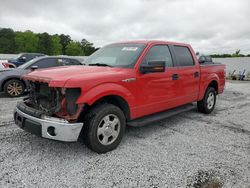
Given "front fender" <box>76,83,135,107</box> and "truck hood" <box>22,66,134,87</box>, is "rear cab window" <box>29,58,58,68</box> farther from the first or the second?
"front fender" <box>76,83,135,107</box>

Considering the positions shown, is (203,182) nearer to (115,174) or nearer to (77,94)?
(115,174)

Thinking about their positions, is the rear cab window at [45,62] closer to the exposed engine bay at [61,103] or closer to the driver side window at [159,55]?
the exposed engine bay at [61,103]

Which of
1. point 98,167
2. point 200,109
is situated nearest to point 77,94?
point 98,167

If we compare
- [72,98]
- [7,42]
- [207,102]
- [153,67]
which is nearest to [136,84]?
[153,67]

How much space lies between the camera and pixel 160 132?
14.3 feet

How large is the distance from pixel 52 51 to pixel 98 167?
6737cm

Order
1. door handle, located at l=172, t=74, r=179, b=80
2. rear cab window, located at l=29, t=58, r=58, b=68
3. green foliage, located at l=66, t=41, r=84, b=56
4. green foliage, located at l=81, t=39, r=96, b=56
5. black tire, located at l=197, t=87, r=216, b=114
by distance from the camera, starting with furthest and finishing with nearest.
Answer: green foliage, located at l=81, t=39, r=96, b=56, green foliage, located at l=66, t=41, r=84, b=56, rear cab window, located at l=29, t=58, r=58, b=68, black tire, located at l=197, t=87, r=216, b=114, door handle, located at l=172, t=74, r=179, b=80

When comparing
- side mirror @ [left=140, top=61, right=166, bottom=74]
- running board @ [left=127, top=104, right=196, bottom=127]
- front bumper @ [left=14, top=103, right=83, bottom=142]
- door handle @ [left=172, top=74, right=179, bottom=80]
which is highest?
side mirror @ [left=140, top=61, right=166, bottom=74]

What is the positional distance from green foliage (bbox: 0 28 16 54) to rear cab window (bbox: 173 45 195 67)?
213 ft

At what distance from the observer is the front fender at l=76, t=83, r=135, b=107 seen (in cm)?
296

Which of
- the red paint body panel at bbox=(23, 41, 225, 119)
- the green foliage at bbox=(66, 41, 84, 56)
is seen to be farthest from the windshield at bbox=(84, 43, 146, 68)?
the green foliage at bbox=(66, 41, 84, 56)

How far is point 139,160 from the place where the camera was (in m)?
3.15

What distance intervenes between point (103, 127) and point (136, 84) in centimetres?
94

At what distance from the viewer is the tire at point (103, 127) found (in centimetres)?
311
